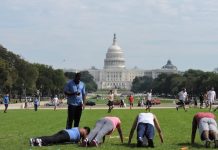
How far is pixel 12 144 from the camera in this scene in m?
15.0

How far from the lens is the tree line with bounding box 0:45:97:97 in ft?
358

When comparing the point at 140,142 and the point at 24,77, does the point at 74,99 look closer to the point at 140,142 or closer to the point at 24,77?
the point at 140,142

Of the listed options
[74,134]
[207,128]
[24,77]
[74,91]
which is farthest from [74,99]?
[24,77]

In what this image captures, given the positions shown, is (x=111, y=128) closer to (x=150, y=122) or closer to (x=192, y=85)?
(x=150, y=122)

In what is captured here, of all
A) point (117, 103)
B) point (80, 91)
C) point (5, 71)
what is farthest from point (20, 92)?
point (80, 91)

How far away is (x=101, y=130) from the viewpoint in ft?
48.4

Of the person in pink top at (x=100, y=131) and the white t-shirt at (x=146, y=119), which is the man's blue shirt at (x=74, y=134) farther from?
the white t-shirt at (x=146, y=119)

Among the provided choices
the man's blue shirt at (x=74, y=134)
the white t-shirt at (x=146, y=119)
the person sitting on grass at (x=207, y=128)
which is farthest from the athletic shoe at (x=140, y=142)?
the man's blue shirt at (x=74, y=134)

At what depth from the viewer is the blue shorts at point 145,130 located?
14.4 m

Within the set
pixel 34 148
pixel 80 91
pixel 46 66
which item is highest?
pixel 46 66

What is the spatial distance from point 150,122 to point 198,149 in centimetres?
147

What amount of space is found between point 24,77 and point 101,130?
121919 millimetres

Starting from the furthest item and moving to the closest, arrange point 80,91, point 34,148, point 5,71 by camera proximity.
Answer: point 5,71 → point 80,91 → point 34,148

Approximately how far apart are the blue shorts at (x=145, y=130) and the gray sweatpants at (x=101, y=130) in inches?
31.7
